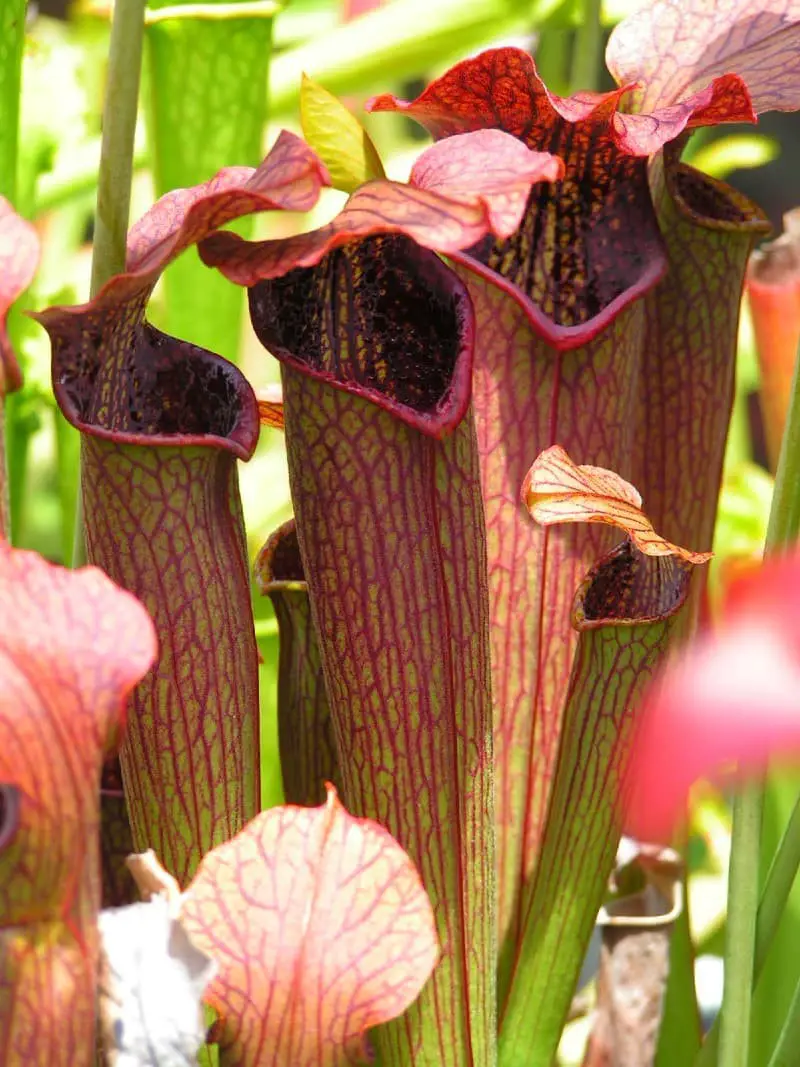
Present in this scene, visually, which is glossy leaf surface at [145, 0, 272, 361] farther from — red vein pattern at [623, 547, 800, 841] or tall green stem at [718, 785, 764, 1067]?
red vein pattern at [623, 547, 800, 841]

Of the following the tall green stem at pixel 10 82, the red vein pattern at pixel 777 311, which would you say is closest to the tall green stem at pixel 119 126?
the tall green stem at pixel 10 82

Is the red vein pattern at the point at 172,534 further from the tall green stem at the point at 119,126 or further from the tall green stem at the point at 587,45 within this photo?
the tall green stem at the point at 587,45

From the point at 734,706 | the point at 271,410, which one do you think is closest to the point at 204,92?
the point at 271,410

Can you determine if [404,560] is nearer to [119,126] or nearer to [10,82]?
[119,126]

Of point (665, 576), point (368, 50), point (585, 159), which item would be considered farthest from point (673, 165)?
point (368, 50)

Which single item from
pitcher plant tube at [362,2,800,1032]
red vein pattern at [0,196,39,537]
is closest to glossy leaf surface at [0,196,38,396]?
red vein pattern at [0,196,39,537]

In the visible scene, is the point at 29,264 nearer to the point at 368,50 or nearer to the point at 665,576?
the point at 665,576
